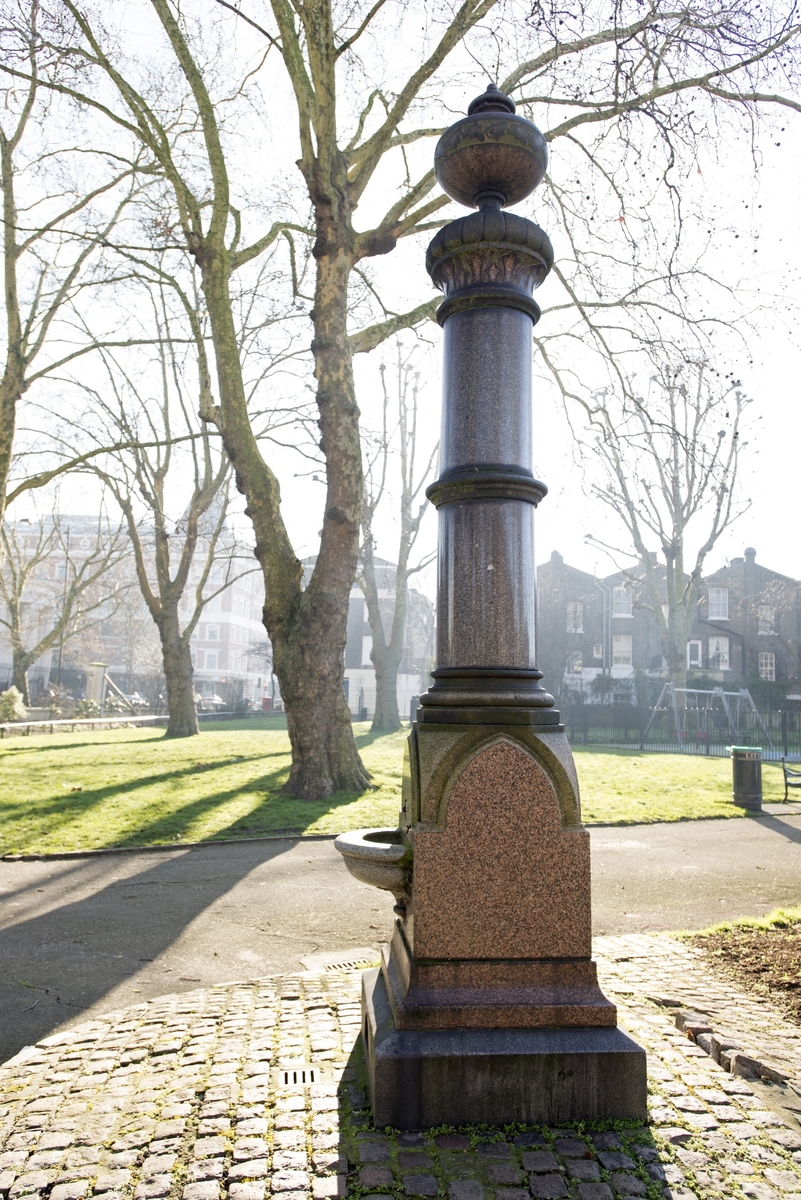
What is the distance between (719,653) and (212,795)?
133 feet

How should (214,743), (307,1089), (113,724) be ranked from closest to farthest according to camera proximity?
(307,1089) → (214,743) → (113,724)

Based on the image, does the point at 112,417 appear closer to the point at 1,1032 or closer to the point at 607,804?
the point at 607,804

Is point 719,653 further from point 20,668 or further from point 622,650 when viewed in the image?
point 20,668

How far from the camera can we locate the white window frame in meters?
47.4

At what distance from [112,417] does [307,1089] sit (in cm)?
2410

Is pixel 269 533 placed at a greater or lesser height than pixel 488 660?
greater

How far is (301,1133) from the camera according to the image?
3.01 meters

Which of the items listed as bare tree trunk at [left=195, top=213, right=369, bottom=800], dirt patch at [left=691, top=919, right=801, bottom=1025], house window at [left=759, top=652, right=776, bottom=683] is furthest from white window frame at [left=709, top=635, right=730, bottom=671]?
dirt patch at [left=691, top=919, right=801, bottom=1025]

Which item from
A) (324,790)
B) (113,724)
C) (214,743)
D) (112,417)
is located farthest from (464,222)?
(113,724)

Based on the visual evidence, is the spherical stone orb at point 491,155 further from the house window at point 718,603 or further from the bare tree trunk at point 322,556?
the house window at point 718,603

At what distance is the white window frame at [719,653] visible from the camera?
47375 mm

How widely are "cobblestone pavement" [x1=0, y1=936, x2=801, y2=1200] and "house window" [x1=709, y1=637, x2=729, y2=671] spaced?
46.0 metres

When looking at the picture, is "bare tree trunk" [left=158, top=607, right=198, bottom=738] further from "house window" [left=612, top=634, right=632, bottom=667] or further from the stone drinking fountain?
"house window" [left=612, top=634, right=632, bottom=667]

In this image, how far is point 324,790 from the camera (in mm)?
11836
